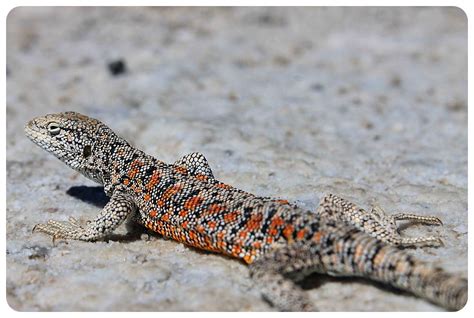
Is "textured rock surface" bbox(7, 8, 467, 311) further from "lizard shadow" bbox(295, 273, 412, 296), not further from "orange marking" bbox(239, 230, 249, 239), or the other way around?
"orange marking" bbox(239, 230, 249, 239)

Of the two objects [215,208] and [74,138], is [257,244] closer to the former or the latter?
[215,208]

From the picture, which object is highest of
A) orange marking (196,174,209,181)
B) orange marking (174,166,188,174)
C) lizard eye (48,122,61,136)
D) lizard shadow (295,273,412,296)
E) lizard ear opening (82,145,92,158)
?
lizard eye (48,122,61,136)

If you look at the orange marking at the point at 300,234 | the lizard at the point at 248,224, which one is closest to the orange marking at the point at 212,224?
the lizard at the point at 248,224

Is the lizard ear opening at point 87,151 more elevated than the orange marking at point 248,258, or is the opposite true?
the lizard ear opening at point 87,151

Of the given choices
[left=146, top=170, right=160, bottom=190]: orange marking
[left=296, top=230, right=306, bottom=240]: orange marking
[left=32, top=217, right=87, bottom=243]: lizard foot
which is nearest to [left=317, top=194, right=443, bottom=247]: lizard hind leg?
[left=296, top=230, right=306, bottom=240]: orange marking

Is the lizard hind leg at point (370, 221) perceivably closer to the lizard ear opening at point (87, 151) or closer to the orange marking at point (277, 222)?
the orange marking at point (277, 222)

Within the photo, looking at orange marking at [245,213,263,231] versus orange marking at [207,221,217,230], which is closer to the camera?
orange marking at [245,213,263,231]

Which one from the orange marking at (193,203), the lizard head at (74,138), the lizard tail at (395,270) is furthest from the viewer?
the lizard head at (74,138)
